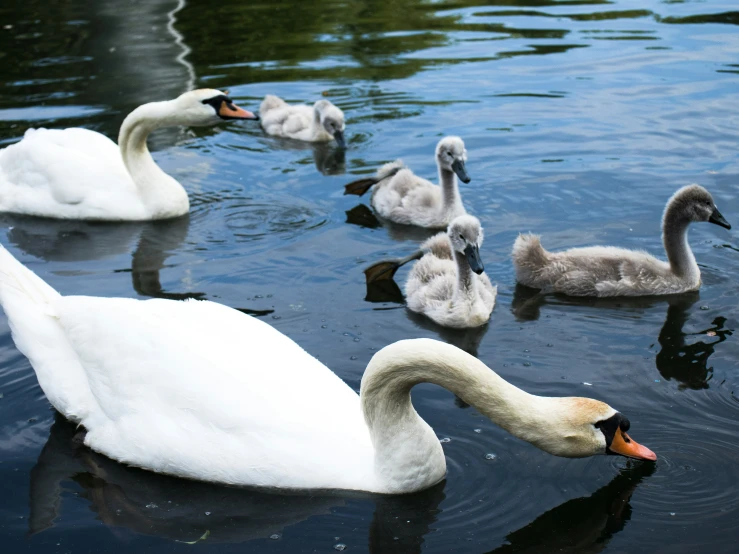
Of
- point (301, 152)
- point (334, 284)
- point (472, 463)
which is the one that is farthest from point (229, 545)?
point (301, 152)

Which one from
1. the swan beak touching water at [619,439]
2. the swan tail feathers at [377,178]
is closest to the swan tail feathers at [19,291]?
the swan beak touching water at [619,439]

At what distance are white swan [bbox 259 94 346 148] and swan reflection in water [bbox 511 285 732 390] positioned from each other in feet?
14.9

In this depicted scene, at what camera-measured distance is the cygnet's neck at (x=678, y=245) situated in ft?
26.7

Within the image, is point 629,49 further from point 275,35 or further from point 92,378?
point 92,378

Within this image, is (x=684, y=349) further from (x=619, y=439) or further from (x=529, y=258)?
(x=619, y=439)

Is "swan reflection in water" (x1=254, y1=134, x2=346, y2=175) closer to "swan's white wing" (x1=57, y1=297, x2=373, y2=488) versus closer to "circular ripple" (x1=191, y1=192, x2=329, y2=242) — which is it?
"circular ripple" (x1=191, y1=192, x2=329, y2=242)

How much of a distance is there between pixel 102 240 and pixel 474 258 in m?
3.95

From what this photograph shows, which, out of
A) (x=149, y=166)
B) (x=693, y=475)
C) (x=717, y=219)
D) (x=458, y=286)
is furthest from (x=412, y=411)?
(x=149, y=166)

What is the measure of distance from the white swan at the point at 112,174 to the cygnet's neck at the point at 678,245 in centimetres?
406

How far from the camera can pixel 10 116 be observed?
45.4ft

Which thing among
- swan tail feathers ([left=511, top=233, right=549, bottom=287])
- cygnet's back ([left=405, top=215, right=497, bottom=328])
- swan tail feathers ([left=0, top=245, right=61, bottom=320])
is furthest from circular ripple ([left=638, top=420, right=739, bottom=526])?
swan tail feathers ([left=0, top=245, right=61, bottom=320])

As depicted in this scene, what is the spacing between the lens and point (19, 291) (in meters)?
6.48

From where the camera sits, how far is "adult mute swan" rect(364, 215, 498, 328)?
7723 millimetres

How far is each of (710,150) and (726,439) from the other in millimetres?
5956
